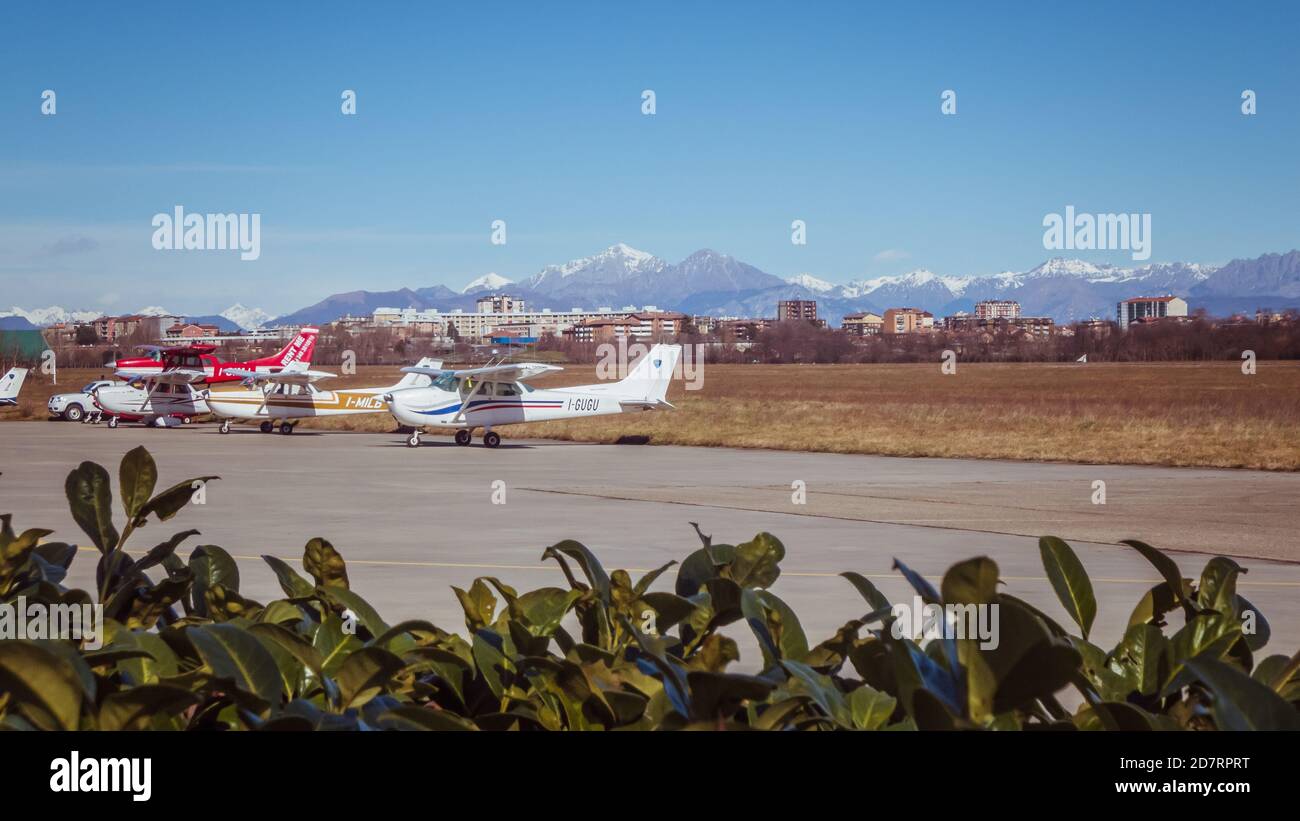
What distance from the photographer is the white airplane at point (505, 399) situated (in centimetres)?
3331

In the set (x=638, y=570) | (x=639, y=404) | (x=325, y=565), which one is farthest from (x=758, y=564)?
(x=639, y=404)

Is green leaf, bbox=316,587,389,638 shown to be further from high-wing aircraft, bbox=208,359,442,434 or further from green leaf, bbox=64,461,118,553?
high-wing aircraft, bbox=208,359,442,434

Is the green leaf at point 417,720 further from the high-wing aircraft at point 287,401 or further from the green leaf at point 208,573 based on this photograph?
the high-wing aircraft at point 287,401

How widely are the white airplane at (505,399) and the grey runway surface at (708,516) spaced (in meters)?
3.20

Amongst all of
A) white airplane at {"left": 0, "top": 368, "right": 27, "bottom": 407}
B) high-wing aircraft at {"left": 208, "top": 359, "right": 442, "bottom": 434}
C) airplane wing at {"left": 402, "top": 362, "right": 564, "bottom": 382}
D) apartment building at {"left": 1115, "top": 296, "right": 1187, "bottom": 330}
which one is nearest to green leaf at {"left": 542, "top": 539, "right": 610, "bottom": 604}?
airplane wing at {"left": 402, "top": 362, "right": 564, "bottom": 382}

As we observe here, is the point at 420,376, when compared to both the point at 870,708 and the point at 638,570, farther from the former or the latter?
the point at 870,708

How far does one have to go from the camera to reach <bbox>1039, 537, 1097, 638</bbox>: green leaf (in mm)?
2098

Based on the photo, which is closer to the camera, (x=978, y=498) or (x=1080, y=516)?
(x=1080, y=516)

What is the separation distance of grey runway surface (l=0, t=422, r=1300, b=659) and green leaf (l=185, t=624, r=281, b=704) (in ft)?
20.3
